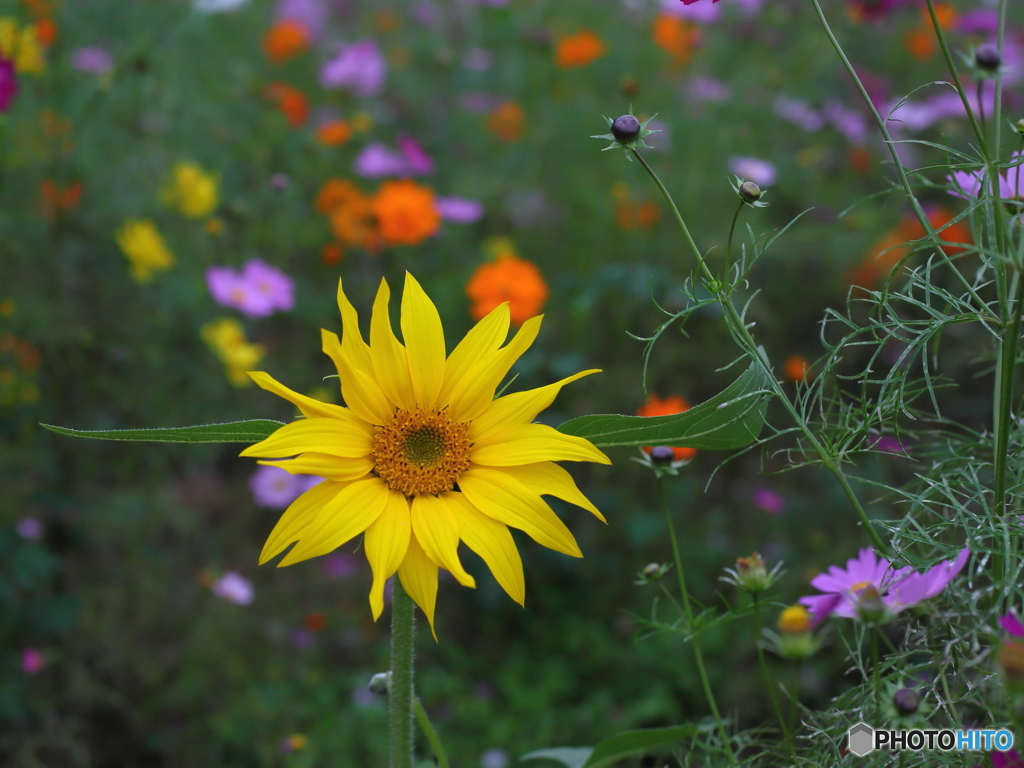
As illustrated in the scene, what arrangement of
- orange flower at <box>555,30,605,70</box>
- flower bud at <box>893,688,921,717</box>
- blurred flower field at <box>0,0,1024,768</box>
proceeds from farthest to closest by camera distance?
orange flower at <box>555,30,605,70</box> → blurred flower field at <box>0,0,1024,768</box> → flower bud at <box>893,688,921,717</box>

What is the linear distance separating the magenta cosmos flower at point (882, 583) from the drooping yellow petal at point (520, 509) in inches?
9.1

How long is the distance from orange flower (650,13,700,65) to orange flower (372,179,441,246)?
1.23 meters

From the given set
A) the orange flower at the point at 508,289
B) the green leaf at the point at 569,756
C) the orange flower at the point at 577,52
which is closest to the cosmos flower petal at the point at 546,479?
the green leaf at the point at 569,756

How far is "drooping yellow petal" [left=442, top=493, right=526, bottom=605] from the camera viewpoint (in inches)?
27.1

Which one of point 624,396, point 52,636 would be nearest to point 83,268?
point 52,636

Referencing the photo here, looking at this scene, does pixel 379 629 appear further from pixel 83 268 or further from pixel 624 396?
pixel 83 268

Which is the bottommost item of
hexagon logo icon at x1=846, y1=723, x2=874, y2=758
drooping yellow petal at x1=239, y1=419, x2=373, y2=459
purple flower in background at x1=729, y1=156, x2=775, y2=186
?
hexagon logo icon at x1=846, y1=723, x2=874, y2=758

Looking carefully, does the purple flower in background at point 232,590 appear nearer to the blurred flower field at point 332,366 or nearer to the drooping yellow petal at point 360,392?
the blurred flower field at point 332,366

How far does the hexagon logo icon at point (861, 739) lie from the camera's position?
2.40 feet

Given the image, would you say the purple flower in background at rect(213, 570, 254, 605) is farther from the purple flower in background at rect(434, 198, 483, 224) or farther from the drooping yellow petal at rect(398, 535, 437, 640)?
the drooping yellow petal at rect(398, 535, 437, 640)

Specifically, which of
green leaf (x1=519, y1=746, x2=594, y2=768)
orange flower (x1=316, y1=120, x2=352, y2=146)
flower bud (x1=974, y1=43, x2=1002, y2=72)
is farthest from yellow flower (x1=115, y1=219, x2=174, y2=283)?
flower bud (x1=974, y1=43, x2=1002, y2=72)

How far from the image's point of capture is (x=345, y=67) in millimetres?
2688

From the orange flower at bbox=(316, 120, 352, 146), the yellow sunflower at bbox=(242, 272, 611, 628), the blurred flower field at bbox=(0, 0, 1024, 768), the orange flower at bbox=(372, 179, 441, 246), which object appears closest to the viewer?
the yellow sunflower at bbox=(242, 272, 611, 628)

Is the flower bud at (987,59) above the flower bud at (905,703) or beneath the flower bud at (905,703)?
above
